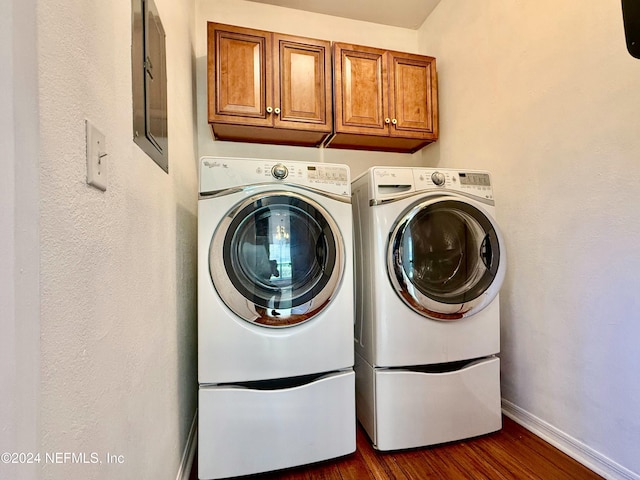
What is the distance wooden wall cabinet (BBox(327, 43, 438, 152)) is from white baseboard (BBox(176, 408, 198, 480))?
1818 mm

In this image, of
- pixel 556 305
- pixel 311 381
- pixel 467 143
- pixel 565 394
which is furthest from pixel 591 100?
pixel 311 381

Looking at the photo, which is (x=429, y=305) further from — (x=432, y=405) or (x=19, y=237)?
(x=19, y=237)

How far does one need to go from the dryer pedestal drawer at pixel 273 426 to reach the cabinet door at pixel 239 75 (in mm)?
1457

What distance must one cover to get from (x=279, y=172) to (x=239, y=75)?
2.97 ft

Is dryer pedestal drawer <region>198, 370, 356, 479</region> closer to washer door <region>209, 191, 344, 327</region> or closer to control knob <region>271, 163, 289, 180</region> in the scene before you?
washer door <region>209, 191, 344, 327</region>

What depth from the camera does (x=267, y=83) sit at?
1.83 m

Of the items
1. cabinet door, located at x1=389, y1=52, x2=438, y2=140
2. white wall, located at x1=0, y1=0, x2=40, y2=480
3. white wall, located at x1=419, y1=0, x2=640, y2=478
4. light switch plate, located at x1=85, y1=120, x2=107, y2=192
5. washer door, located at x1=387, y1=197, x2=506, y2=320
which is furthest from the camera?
cabinet door, located at x1=389, y1=52, x2=438, y2=140

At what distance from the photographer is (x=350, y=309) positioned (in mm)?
1345

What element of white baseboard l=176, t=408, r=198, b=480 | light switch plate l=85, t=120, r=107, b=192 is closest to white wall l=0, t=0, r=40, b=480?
light switch plate l=85, t=120, r=107, b=192

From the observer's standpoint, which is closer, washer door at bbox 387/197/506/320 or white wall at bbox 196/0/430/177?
washer door at bbox 387/197/506/320

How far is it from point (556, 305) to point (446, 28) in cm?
191

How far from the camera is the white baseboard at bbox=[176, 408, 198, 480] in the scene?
4.01 feet

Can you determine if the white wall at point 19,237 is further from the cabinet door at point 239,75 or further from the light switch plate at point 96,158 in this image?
the cabinet door at point 239,75

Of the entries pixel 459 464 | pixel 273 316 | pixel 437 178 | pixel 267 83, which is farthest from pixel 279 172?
pixel 459 464
